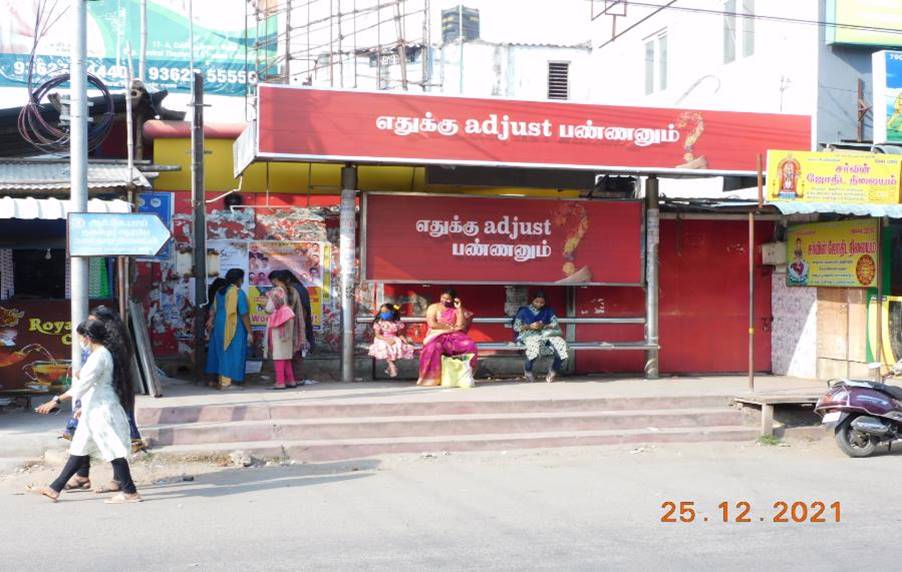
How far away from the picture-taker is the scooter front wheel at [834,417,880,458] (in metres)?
10.1

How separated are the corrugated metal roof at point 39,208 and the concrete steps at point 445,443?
2.93 m

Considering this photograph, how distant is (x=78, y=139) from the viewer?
365 inches

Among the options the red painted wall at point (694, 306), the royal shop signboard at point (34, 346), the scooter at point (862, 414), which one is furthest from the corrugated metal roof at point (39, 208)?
the scooter at point (862, 414)

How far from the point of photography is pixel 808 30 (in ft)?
49.1

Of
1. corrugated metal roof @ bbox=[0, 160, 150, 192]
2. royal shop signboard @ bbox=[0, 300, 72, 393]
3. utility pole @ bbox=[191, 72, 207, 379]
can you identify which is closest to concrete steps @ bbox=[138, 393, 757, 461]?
utility pole @ bbox=[191, 72, 207, 379]

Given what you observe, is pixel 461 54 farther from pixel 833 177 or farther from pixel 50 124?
pixel 833 177

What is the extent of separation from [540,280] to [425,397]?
117 inches

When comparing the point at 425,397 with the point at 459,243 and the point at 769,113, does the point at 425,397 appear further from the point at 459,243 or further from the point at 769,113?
the point at 769,113

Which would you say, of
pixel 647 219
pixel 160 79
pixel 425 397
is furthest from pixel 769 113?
pixel 160 79

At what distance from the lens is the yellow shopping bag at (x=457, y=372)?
A: 12562mm

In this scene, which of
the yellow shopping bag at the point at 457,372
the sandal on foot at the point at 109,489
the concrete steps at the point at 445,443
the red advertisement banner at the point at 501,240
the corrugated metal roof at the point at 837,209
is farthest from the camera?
the red advertisement banner at the point at 501,240

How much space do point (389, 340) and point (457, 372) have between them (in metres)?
1.07

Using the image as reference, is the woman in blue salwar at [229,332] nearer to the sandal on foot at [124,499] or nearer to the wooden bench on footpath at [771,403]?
the sandal on foot at [124,499]

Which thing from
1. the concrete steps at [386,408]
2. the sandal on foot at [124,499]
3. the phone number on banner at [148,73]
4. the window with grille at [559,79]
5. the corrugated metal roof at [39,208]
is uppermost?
the window with grille at [559,79]
